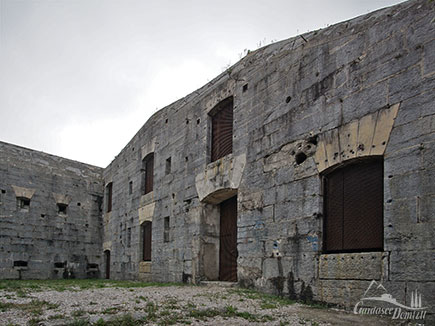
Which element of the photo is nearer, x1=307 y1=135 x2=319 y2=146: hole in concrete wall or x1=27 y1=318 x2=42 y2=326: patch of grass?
x1=27 y1=318 x2=42 y2=326: patch of grass

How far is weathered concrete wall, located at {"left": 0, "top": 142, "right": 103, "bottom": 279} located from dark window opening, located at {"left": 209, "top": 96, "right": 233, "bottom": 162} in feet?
27.9

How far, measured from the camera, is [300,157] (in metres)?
7.29

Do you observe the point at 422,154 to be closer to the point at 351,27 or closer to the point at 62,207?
the point at 351,27

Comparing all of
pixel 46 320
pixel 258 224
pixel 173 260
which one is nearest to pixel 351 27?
pixel 258 224

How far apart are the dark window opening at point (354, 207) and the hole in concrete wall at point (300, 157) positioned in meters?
0.58

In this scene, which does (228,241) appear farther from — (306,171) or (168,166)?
(168,166)

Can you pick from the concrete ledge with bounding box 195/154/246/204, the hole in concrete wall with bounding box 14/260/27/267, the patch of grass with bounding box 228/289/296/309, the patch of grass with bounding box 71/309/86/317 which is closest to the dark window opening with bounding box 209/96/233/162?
the concrete ledge with bounding box 195/154/246/204

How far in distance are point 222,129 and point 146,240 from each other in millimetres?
5314

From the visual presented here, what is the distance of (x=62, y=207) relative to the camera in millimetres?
16469

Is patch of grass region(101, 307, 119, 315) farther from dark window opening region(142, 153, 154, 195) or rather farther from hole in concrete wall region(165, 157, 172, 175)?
dark window opening region(142, 153, 154, 195)

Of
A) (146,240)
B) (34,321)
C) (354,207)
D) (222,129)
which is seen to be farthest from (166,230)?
(34,321)

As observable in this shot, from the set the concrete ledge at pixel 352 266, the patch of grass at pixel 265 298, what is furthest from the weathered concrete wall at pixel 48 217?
the concrete ledge at pixel 352 266

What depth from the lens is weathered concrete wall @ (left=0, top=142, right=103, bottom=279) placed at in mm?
14562

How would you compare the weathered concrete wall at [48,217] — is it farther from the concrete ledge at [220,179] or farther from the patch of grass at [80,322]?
the patch of grass at [80,322]
